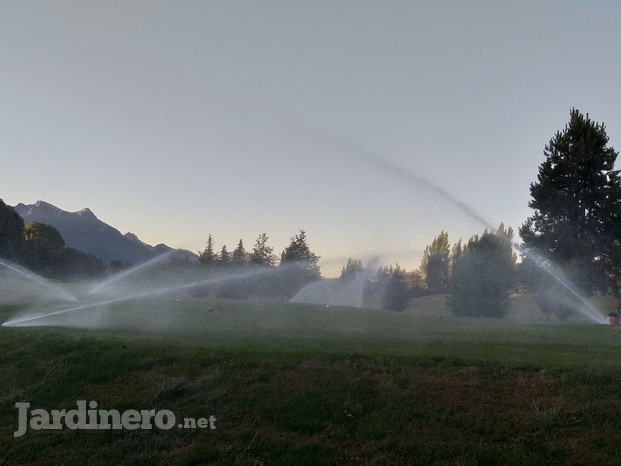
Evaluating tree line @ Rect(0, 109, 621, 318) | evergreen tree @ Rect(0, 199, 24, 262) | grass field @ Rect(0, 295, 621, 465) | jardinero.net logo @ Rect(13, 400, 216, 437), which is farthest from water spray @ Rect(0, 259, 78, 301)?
jardinero.net logo @ Rect(13, 400, 216, 437)

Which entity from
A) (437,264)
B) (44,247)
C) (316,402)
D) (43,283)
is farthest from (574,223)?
(44,247)

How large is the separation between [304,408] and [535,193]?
120ft

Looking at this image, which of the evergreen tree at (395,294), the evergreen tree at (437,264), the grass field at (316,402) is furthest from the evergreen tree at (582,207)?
the evergreen tree at (437,264)

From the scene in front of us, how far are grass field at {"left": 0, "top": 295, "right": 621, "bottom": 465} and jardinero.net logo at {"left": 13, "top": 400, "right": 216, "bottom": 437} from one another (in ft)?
0.39

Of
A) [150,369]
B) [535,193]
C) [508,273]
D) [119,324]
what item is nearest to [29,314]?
[119,324]

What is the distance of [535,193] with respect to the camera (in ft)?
132

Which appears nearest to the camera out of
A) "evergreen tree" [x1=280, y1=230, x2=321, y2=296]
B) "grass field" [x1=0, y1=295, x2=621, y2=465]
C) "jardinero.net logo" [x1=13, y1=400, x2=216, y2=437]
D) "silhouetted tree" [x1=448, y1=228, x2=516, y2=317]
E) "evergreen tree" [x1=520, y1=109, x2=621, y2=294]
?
"grass field" [x1=0, y1=295, x2=621, y2=465]

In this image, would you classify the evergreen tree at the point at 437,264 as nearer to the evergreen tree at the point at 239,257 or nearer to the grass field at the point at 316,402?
the evergreen tree at the point at 239,257

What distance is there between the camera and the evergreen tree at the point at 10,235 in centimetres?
6228

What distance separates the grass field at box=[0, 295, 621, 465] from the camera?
24.5 ft

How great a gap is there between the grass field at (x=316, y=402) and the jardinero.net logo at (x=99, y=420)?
0.39 feet

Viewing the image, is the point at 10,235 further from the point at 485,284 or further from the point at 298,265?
the point at 485,284

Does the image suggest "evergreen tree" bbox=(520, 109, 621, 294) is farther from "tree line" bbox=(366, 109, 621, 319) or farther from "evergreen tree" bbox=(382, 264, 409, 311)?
"evergreen tree" bbox=(382, 264, 409, 311)

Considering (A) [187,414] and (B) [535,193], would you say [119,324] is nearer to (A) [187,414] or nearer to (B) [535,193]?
(A) [187,414]
